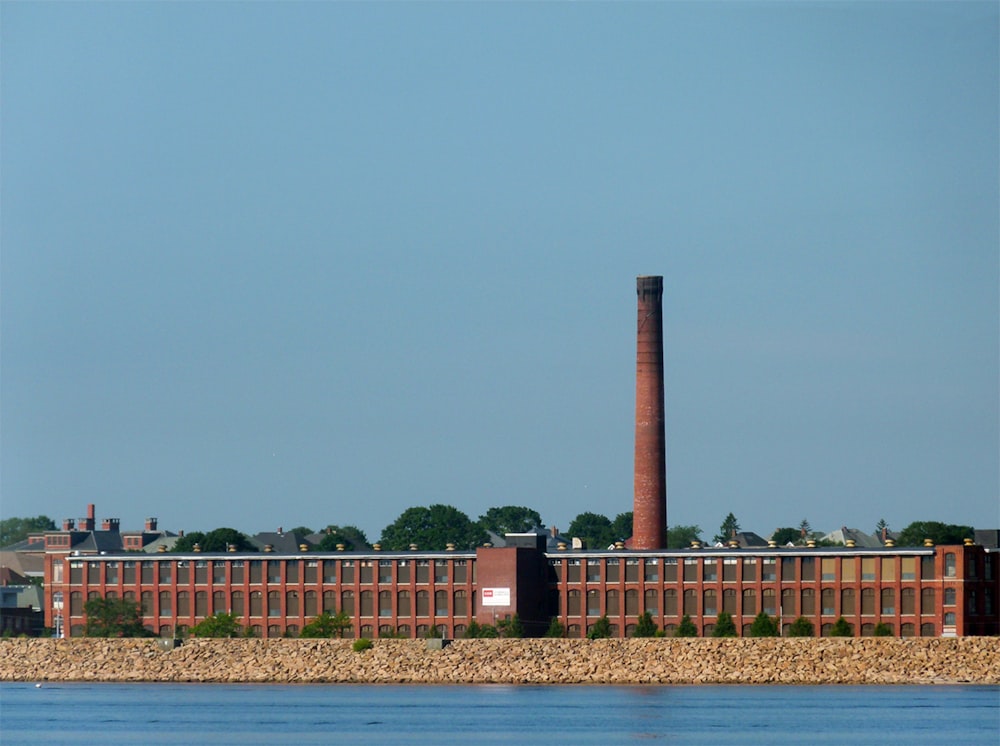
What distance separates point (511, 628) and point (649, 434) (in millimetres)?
17944

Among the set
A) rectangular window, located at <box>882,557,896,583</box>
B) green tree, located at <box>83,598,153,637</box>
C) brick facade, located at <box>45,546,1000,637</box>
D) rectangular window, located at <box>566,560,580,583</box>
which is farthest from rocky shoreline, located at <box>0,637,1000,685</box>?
rectangular window, located at <box>882,557,896,583</box>

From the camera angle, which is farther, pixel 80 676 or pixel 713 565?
pixel 713 565

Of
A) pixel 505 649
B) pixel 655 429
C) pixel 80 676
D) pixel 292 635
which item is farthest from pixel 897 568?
pixel 80 676

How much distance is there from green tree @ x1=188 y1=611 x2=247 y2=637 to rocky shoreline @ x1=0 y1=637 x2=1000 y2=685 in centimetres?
996

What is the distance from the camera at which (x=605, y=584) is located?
524 feet

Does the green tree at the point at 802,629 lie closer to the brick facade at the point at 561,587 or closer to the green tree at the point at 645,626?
the brick facade at the point at 561,587

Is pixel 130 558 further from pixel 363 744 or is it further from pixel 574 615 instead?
pixel 363 744

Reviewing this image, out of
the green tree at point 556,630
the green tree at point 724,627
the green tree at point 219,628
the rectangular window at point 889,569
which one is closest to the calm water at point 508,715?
the green tree at point 724,627

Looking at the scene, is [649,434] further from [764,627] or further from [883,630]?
[883,630]

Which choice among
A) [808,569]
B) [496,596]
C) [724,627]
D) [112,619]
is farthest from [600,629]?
[112,619]

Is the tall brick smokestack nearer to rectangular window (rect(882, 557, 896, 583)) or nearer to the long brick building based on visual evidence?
the long brick building

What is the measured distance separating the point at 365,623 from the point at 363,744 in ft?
248

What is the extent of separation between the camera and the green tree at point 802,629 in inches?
5955

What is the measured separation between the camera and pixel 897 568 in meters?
153
